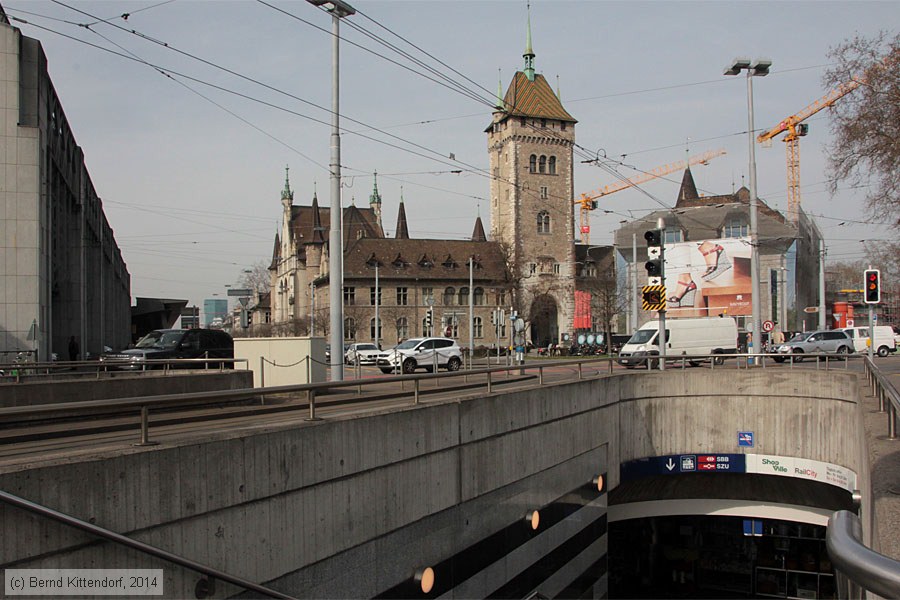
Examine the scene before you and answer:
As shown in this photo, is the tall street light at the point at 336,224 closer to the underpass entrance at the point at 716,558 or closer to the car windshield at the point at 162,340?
the car windshield at the point at 162,340

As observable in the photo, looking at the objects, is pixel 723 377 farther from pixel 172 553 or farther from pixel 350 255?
pixel 350 255

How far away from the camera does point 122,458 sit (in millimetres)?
6754

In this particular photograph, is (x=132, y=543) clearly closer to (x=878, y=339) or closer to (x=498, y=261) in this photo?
(x=878, y=339)

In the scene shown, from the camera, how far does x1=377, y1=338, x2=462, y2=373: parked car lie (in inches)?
1405

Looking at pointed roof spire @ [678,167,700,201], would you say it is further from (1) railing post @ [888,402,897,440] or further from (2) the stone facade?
(1) railing post @ [888,402,897,440]

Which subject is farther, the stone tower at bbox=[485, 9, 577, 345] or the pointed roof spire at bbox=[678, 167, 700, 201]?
the pointed roof spire at bbox=[678, 167, 700, 201]

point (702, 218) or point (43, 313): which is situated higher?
point (702, 218)

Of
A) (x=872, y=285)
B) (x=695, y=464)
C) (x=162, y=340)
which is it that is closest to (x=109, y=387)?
(x=162, y=340)

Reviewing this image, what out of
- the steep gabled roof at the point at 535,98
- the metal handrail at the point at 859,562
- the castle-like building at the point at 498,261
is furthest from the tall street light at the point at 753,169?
the steep gabled roof at the point at 535,98

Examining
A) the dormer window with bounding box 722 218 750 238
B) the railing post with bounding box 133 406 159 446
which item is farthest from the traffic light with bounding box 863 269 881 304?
the dormer window with bounding box 722 218 750 238

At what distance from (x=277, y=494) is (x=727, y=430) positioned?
18.8 metres

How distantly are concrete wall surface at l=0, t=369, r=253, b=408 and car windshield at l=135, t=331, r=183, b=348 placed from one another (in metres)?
9.40

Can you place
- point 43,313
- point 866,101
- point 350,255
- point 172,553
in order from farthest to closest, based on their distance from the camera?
point 350,255 → point 43,313 → point 866,101 → point 172,553

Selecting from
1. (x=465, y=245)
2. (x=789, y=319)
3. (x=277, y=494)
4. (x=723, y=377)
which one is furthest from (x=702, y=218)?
(x=277, y=494)
